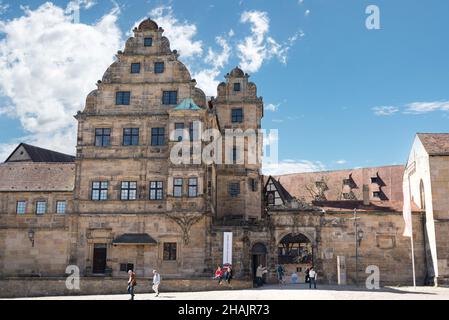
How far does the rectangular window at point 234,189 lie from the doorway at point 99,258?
10483 millimetres

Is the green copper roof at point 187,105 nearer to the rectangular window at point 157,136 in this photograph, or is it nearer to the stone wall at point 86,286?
the rectangular window at point 157,136

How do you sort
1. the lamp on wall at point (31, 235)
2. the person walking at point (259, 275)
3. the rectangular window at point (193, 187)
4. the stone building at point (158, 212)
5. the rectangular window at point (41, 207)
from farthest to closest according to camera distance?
1. the rectangular window at point (41, 207)
2. the lamp on wall at point (31, 235)
3. the stone building at point (158, 212)
4. the rectangular window at point (193, 187)
5. the person walking at point (259, 275)

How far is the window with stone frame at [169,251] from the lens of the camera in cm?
3812

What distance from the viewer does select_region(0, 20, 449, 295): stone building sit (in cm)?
3800

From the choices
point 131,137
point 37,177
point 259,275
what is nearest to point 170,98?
point 131,137

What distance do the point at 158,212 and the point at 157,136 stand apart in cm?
524

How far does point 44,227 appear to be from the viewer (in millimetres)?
39562

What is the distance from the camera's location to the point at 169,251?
38.2 m

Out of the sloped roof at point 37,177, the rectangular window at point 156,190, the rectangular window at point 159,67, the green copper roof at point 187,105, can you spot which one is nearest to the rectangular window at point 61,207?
the sloped roof at point 37,177

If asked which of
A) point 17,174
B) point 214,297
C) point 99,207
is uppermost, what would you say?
point 17,174
